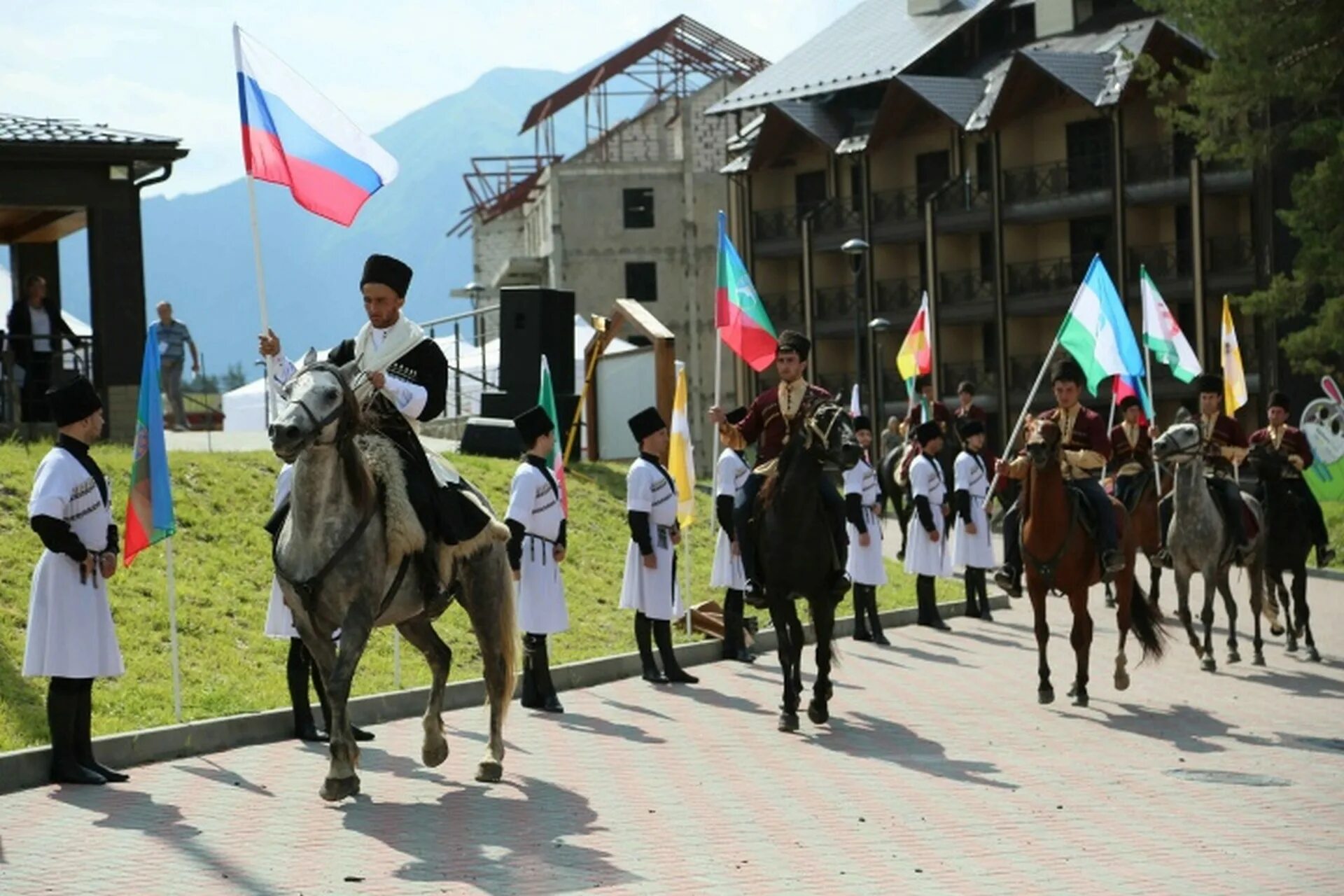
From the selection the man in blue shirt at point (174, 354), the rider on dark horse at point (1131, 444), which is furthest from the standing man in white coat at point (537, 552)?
the man in blue shirt at point (174, 354)

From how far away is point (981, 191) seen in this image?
2672 inches

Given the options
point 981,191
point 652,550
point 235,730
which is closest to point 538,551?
point 652,550

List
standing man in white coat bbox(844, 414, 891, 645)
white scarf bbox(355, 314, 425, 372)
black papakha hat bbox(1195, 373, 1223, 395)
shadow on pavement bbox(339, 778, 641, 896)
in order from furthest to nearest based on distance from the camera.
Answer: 1. standing man in white coat bbox(844, 414, 891, 645)
2. black papakha hat bbox(1195, 373, 1223, 395)
3. white scarf bbox(355, 314, 425, 372)
4. shadow on pavement bbox(339, 778, 641, 896)

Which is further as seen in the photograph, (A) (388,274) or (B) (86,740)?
(A) (388,274)

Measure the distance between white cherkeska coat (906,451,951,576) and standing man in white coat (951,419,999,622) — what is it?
581 millimetres

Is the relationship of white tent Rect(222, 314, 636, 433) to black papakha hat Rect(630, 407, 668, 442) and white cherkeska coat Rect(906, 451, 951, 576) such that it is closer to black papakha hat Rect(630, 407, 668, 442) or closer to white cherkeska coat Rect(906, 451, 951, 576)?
white cherkeska coat Rect(906, 451, 951, 576)

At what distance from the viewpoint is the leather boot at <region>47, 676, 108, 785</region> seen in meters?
13.2

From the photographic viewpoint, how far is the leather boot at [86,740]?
43.8ft

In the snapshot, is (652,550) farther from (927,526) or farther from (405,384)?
(927,526)

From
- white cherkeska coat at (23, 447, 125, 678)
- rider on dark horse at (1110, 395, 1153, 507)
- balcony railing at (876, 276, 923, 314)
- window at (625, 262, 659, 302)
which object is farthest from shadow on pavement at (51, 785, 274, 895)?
window at (625, 262, 659, 302)

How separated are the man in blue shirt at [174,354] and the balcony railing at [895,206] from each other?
3981 cm

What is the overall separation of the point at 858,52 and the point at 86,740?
211ft

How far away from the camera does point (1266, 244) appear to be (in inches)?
2313

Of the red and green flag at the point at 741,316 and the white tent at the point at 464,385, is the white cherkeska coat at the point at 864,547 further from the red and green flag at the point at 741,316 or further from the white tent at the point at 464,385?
the white tent at the point at 464,385
